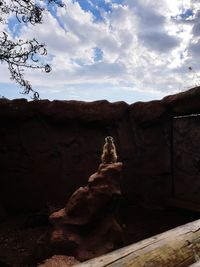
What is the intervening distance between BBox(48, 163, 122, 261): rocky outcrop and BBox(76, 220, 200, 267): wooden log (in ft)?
11.3

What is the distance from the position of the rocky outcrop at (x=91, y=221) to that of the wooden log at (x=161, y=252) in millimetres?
3438

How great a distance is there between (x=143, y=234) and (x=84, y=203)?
2267mm

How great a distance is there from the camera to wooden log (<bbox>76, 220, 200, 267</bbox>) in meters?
2.31

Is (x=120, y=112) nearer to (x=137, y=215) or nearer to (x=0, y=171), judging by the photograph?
(x=137, y=215)

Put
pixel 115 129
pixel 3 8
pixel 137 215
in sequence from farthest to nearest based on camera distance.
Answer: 1. pixel 115 129
2. pixel 137 215
3. pixel 3 8

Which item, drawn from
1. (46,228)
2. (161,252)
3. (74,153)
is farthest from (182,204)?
(161,252)

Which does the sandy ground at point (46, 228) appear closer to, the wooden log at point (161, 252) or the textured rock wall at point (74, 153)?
the textured rock wall at point (74, 153)

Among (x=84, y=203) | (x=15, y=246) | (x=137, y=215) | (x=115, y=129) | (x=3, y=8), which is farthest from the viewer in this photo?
(x=115, y=129)

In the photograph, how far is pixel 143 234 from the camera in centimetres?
813

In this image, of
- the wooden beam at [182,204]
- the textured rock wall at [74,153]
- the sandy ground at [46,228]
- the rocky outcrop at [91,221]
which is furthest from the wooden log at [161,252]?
the textured rock wall at [74,153]

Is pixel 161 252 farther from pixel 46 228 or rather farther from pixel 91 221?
pixel 46 228

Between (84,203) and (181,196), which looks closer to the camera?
(84,203)

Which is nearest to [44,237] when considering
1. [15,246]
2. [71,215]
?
[71,215]

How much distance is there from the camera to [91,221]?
6.56 m
